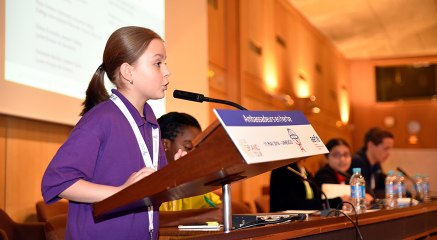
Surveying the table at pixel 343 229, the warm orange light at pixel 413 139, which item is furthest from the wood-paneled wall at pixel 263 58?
the table at pixel 343 229

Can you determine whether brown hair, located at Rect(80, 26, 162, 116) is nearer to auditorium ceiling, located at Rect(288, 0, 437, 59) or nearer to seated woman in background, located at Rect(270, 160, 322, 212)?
seated woman in background, located at Rect(270, 160, 322, 212)

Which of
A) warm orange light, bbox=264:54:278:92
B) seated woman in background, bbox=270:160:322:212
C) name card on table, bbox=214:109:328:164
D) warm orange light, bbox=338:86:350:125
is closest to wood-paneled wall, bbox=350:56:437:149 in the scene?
warm orange light, bbox=338:86:350:125

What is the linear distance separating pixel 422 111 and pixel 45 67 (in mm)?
11783

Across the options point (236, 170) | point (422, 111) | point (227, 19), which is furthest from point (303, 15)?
point (236, 170)

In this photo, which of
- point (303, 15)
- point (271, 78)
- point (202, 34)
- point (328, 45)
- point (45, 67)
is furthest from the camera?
point (328, 45)

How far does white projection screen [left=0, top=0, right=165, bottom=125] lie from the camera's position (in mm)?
3562

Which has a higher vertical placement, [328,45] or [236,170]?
[328,45]

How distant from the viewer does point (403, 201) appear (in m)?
4.64

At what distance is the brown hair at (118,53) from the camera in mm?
1955

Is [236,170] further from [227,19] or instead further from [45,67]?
[227,19]

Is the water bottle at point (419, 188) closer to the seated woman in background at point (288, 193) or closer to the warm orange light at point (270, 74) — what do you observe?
the seated woman in background at point (288, 193)

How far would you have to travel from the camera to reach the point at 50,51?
377 cm

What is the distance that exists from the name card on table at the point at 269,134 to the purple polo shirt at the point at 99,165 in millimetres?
414

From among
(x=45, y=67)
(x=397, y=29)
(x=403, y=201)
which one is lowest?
(x=403, y=201)
